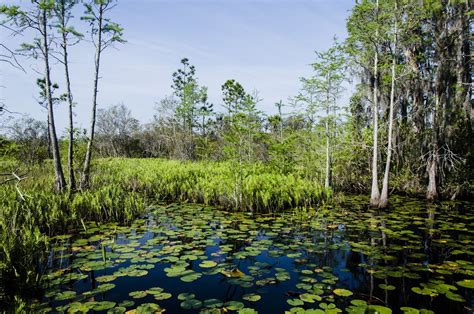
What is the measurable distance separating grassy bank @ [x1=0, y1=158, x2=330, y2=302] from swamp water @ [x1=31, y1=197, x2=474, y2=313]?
13.5 inches

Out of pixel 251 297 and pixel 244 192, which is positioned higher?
pixel 244 192

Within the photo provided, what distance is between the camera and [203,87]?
24922mm

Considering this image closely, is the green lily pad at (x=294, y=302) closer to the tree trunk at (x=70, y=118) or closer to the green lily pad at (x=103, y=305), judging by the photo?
the green lily pad at (x=103, y=305)

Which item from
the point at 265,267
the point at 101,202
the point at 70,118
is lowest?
the point at 265,267

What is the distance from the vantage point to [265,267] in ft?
13.2

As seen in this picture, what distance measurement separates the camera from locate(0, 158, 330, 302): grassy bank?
344cm

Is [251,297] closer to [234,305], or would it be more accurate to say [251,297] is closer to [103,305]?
[234,305]

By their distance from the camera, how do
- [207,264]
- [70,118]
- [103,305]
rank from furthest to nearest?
[70,118] < [207,264] < [103,305]

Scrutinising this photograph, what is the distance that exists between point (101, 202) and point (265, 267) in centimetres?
411

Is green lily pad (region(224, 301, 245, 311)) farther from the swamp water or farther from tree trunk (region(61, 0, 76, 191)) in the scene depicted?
tree trunk (region(61, 0, 76, 191))

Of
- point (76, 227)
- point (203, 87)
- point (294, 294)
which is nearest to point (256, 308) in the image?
point (294, 294)

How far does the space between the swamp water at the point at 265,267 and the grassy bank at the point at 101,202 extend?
0.34m

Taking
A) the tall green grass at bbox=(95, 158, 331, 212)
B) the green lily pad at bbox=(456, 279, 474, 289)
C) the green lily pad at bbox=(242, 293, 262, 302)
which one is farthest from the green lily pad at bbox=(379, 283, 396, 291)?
the tall green grass at bbox=(95, 158, 331, 212)

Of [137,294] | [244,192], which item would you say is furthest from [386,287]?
[244,192]
